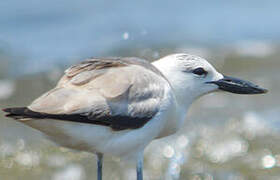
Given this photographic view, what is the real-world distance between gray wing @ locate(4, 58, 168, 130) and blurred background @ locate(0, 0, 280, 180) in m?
2.61

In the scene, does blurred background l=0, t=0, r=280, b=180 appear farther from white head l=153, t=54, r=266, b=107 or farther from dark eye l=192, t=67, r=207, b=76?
dark eye l=192, t=67, r=207, b=76

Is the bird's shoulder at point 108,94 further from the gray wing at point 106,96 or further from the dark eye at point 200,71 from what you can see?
the dark eye at point 200,71

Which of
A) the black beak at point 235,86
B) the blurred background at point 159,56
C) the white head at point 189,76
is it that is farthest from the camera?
the blurred background at point 159,56

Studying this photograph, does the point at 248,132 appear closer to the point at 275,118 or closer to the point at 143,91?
the point at 275,118

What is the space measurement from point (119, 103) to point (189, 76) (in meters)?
1.03

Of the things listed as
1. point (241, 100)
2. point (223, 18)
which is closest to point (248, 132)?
point (241, 100)

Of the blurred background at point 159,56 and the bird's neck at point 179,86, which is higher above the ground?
the bird's neck at point 179,86

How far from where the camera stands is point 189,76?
6.94m

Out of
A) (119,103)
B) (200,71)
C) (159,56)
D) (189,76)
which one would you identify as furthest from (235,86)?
(159,56)

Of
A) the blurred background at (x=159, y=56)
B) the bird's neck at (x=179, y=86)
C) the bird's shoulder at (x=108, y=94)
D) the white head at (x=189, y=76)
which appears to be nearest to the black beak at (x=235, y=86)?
the white head at (x=189, y=76)

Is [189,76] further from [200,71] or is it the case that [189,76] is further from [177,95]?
[177,95]

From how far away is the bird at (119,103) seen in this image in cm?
603

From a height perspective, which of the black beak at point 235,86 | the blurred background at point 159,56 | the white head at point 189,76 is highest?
the white head at point 189,76

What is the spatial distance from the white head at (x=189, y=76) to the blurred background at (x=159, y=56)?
2.04 meters
